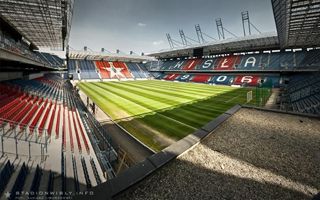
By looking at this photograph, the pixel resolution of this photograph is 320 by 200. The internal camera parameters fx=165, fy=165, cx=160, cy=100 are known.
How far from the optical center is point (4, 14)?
789 inches

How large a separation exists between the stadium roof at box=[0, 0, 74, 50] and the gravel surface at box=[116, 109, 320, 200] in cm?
1887

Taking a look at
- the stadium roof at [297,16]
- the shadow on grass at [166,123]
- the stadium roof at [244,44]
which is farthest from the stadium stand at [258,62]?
the shadow on grass at [166,123]

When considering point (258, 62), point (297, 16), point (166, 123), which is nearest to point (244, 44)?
point (258, 62)

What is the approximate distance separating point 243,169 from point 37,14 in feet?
84.5

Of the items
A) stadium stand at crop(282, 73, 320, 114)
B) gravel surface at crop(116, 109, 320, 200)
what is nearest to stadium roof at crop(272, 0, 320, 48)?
stadium stand at crop(282, 73, 320, 114)

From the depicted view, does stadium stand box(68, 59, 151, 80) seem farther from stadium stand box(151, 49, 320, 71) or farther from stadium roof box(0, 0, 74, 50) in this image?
stadium roof box(0, 0, 74, 50)

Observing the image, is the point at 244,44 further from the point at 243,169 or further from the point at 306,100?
the point at 243,169

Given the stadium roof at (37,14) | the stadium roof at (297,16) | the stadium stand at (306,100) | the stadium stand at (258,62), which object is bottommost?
the stadium stand at (306,100)

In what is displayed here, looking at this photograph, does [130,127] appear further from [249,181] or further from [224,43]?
[224,43]

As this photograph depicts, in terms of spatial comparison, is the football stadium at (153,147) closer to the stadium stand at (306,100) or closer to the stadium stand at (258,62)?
the stadium stand at (306,100)

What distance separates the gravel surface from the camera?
469 cm

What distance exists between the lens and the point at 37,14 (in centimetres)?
1969

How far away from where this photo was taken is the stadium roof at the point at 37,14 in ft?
54.7

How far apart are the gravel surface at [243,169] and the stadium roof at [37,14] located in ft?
61.9
